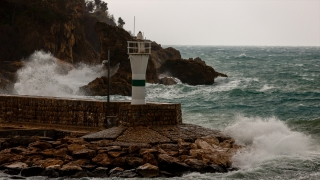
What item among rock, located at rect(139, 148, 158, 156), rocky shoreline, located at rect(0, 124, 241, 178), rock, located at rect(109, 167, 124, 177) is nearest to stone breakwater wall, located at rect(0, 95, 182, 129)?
rocky shoreline, located at rect(0, 124, 241, 178)

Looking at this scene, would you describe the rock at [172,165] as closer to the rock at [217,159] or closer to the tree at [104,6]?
the rock at [217,159]

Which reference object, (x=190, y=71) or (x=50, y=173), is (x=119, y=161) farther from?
(x=190, y=71)

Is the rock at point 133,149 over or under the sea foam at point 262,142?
over

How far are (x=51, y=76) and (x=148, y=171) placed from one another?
22932 millimetres

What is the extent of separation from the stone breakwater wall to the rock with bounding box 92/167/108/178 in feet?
9.09

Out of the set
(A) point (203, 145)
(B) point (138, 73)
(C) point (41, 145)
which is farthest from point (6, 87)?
(A) point (203, 145)

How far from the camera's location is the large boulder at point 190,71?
40.7m

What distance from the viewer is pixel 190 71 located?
4138 cm

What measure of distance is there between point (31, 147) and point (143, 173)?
113 inches

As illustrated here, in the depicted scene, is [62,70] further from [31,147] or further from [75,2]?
[31,147]

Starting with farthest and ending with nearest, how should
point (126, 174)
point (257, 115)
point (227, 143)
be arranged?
1. point (257, 115)
2. point (227, 143)
3. point (126, 174)

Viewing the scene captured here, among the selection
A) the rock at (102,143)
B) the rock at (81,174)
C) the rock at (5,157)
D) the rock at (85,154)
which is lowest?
the rock at (81,174)

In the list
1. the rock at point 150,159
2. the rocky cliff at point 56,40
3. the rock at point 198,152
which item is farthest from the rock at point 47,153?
the rocky cliff at point 56,40

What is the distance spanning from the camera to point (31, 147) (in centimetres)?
1260
